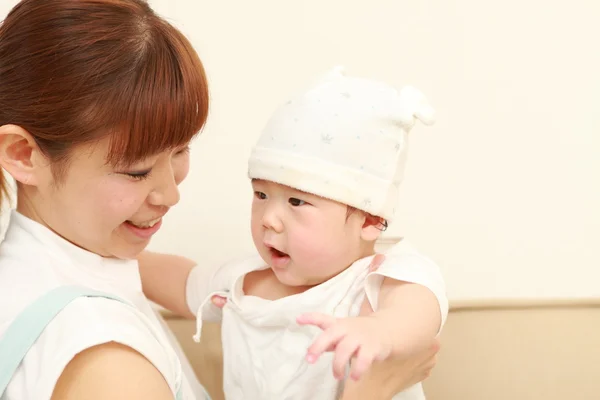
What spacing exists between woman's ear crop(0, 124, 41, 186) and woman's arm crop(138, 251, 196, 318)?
1.65 feet

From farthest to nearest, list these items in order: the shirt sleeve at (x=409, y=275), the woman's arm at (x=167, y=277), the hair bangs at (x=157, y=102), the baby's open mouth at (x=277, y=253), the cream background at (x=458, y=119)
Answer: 1. the cream background at (x=458, y=119)
2. the woman's arm at (x=167, y=277)
3. the baby's open mouth at (x=277, y=253)
4. the shirt sleeve at (x=409, y=275)
5. the hair bangs at (x=157, y=102)

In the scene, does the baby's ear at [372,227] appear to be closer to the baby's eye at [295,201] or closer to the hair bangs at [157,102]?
the baby's eye at [295,201]

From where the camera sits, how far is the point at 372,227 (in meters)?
1.23

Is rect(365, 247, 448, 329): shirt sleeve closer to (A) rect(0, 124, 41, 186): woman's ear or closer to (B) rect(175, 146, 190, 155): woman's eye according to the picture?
(B) rect(175, 146, 190, 155): woman's eye

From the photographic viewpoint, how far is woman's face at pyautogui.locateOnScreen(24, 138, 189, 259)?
1.05 m

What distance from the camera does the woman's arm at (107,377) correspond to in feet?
3.03

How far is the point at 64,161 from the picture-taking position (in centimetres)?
104

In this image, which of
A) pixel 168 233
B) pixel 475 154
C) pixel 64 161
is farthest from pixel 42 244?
pixel 475 154

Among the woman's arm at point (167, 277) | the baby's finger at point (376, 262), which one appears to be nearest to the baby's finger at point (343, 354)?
the baby's finger at point (376, 262)

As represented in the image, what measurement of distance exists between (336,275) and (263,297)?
161 millimetres

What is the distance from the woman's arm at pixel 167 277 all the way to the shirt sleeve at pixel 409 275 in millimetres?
492

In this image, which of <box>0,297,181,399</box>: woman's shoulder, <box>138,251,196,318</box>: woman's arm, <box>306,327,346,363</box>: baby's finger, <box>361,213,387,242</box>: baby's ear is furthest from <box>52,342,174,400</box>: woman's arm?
<box>138,251,196,318</box>: woman's arm

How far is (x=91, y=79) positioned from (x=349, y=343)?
502mm

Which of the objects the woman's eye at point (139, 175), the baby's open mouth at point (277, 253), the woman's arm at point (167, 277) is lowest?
the woman's arm at point (167, 277)
